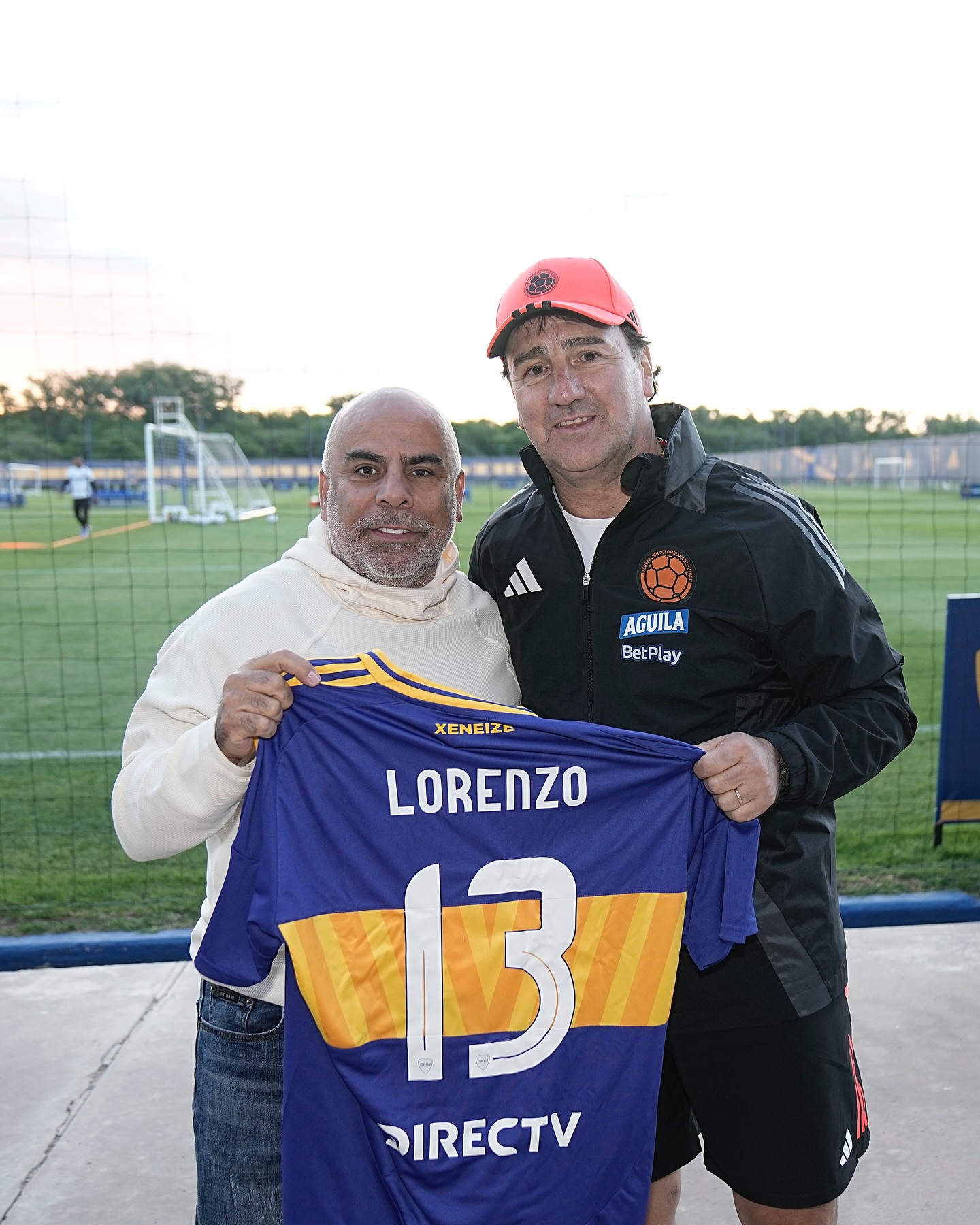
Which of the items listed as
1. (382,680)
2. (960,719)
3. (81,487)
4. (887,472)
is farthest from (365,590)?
(887,472)

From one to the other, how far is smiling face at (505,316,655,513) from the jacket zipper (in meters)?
0.20

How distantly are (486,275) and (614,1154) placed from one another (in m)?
4.12

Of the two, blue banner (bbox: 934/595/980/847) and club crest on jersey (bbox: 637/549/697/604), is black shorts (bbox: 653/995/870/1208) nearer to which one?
club crest on jersey (bbox: 637/549/697/604)

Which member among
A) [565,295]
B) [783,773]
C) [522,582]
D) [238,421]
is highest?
[238,421]

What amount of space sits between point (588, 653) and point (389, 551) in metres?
0.44

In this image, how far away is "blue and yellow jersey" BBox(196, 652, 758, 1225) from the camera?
1634 millimetres

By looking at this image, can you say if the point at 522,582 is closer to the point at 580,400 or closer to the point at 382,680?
the point at 580,400

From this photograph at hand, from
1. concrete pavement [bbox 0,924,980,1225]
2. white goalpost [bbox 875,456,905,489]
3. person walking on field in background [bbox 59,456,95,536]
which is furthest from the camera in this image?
white goalpost [bbox 875,456,905,489]

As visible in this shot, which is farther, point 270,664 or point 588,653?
point 588,653

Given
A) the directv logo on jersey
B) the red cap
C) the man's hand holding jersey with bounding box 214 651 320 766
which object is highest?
the red cap

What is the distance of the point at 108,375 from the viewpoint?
1212 cm


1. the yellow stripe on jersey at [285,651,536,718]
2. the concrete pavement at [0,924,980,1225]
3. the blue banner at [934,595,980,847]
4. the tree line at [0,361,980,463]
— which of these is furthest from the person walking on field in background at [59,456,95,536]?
the yellow stripe on jersey at [285,651,536,718]

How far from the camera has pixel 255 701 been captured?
1.64 m

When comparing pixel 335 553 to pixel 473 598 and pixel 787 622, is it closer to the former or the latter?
pixel 473 598
